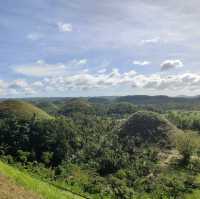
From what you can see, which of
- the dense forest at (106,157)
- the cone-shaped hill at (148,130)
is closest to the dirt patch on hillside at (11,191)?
the dense forest at (106,157)

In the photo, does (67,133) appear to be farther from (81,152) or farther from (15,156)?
(15,156)

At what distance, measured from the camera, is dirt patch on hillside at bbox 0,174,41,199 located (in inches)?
624

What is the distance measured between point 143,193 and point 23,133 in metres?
43.9

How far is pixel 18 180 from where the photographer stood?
63.0 ft

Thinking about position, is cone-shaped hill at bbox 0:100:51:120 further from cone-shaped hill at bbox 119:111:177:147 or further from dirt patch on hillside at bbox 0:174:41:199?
dirt patch on hillside at bbox 0:174:41:199

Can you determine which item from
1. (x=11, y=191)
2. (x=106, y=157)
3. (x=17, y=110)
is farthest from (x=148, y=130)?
(x=11, y=191)

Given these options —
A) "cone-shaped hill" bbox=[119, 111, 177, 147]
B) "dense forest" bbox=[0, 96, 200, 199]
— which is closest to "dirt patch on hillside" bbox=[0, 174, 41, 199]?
"dense forest" bbox=[0, 96, 200, 199]

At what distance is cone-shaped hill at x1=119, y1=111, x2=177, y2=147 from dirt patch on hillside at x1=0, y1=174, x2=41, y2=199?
258 feet

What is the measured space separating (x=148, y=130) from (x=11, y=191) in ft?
320

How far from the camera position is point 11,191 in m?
16.5

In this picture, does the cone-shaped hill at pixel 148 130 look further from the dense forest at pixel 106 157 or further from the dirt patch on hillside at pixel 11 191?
the dirt patch on hillside at pixel 11 191

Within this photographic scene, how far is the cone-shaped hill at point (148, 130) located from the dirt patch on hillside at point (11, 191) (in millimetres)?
78723

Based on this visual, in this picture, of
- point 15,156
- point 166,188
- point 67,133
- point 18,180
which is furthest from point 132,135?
point 18,180

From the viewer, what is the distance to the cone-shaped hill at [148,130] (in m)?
102
